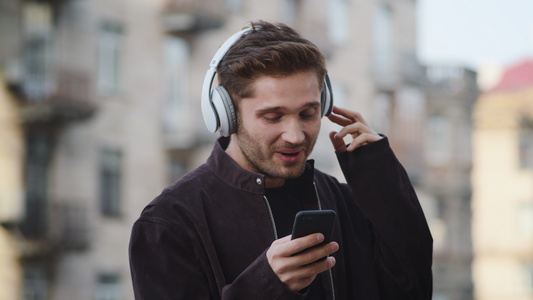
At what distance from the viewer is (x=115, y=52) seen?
72.4ft

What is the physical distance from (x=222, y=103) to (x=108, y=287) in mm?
18581

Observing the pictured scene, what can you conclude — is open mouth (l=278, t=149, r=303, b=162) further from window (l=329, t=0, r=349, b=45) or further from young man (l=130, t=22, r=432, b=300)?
window (l=329, t=0, r=349, b=45)

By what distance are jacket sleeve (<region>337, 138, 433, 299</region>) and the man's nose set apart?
12.9 inches

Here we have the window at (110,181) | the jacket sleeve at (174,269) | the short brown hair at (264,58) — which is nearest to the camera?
the jacket sleeve at (174,269)

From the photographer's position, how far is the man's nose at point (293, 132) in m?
3.23

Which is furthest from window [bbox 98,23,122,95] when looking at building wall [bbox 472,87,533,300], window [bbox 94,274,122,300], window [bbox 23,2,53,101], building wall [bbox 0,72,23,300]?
building wall [bbox 472,87,533,300]

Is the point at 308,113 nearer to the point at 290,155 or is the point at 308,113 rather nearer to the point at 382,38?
the point at 290,155

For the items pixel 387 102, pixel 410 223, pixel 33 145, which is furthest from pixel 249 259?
pixel 387 102

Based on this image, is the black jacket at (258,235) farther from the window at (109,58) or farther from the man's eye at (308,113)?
the window at (109,58)

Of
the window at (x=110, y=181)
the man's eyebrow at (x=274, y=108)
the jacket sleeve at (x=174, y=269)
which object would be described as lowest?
the window at (x=110, y=181)

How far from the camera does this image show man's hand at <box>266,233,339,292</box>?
9.48 ft

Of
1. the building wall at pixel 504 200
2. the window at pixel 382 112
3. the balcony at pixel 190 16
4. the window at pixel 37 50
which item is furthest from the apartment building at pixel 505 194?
the window at pixel 37 50

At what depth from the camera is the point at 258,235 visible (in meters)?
3.29

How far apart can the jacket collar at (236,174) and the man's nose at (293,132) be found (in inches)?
7.2
